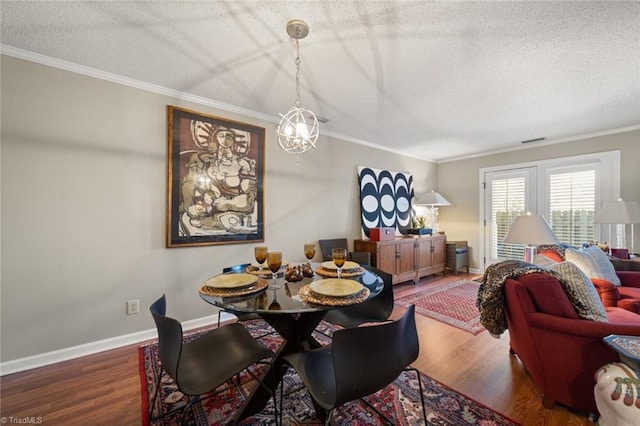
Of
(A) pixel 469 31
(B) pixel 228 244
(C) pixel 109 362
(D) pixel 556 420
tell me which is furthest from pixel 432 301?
(C) pixel 109 362

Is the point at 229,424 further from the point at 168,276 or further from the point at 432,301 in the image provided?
the point at 432,301

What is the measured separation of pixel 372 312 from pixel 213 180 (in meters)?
2.14

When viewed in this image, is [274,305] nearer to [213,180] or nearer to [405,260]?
[213,180]

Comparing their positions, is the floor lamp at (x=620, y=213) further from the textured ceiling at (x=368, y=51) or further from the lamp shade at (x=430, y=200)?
the lamp shade at (x=430, y=200)

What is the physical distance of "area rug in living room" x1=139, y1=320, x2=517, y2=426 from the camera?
4.91 feet

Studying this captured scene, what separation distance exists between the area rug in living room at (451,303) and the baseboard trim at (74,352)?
2.75 m

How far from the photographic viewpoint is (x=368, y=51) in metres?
2.03

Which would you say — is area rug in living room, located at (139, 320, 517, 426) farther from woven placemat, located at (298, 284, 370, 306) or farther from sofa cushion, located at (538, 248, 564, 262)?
sofa cushion, located at (538, 248, 564, 262)

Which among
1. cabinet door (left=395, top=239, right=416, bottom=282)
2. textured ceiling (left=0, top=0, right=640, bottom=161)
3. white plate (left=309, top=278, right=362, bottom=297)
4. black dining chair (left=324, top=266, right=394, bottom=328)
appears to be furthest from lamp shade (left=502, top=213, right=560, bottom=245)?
white plate (left=309, top=278, right=362, bottom=297)

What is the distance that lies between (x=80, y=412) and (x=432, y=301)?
359cm

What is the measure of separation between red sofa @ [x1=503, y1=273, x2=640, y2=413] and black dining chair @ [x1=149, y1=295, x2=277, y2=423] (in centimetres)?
162

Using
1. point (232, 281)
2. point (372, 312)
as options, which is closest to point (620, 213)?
point (372, 312)

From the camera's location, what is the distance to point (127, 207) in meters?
2.43

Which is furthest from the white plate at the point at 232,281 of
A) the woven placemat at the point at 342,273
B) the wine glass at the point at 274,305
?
the woven placemat at the point at 342,273
